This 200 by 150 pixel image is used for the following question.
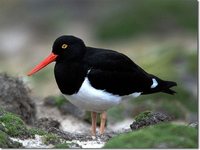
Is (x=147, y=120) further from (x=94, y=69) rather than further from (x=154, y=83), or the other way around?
(x=154, y=83)

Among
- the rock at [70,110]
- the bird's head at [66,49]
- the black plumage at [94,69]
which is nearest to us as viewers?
the black plumage at [94,69]

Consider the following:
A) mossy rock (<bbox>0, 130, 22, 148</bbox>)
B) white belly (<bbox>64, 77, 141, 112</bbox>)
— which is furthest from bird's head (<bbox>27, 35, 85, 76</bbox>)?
mossy rock (<bbox>0, 130, 22, 148</bbox>)

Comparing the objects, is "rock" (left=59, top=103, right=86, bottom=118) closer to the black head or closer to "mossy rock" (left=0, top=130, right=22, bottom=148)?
the black head

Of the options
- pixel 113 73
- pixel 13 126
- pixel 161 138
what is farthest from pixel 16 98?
pixel 161 138

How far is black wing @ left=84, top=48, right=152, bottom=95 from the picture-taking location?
11.6 m

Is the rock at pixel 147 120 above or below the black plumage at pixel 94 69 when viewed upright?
below

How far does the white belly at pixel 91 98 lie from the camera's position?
1140cm

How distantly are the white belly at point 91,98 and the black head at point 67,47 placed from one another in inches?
24.8

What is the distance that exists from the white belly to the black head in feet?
2.06

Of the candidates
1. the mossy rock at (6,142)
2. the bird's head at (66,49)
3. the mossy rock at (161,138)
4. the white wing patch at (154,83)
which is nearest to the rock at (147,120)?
the white wing patch at (154,83)

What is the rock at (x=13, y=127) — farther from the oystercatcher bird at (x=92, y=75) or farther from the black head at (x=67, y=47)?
the black head at (x=67, y=47)

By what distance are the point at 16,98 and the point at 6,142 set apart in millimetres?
4033

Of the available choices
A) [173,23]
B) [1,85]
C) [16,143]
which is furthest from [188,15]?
[16,143]

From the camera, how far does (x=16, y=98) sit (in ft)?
45.5
